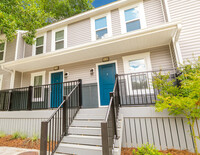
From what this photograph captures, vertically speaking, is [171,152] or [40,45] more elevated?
[40,45]

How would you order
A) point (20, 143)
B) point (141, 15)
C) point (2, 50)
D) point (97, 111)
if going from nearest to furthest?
point (97, 111) → point (20, 143) → point (141, 15) → point (2, 50)

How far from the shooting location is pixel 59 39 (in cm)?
743

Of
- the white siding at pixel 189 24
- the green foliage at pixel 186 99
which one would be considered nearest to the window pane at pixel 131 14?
the white siding at pixel 189 24

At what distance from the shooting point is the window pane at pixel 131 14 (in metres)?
5.89

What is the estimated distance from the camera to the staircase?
2722 millimetres

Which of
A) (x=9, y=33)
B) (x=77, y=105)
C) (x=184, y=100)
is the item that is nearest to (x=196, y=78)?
(x=184, y=100)

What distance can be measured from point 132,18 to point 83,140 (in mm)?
5891

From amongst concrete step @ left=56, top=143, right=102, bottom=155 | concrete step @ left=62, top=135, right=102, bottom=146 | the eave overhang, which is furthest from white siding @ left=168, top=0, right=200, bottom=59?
concrete step @ left=56, top=143, right=102, bottom=155

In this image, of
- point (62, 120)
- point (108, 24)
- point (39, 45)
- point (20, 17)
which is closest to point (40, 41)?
point (39, 45)

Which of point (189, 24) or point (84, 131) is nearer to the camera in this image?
point (84, 131)

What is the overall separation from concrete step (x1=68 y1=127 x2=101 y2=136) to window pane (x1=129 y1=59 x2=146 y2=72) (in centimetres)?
319

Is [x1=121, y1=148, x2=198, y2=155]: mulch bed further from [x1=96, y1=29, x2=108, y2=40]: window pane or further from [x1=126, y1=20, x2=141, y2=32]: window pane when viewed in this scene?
[x1=96, y1=29, x2=108, y2=40]: window pane

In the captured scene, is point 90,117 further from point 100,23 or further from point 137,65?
point 100,23

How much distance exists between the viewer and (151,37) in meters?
4.40
